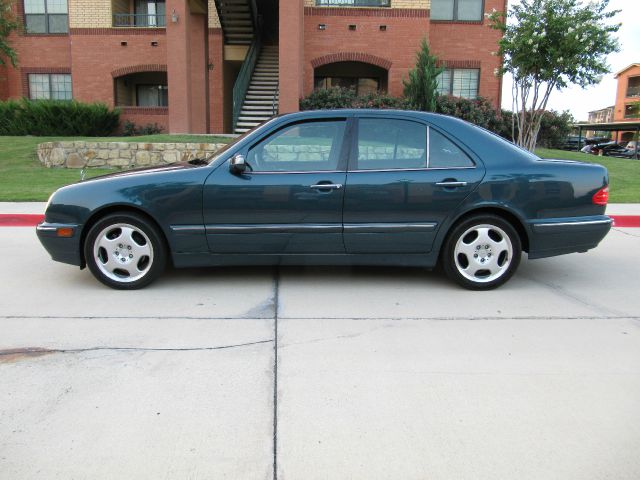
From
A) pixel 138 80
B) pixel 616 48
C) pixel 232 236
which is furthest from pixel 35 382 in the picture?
pixel 138 80

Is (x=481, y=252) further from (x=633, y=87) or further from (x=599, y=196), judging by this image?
(x=633, y=87)

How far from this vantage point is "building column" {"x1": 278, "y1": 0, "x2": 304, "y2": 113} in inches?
658

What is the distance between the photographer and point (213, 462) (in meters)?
2.65

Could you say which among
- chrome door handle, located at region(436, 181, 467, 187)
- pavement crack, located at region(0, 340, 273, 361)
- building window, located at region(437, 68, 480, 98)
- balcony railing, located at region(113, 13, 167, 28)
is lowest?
pavement crack, located at region(0, 340, 273, 361)

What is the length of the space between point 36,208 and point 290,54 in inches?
383

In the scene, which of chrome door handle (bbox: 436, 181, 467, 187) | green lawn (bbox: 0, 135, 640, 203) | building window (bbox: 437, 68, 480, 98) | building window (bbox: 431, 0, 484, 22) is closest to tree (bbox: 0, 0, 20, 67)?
green lawn (bbox: 0, 135, 640, 203)

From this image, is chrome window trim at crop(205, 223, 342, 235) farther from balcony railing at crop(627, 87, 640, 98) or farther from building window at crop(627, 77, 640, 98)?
building window at crop(627, 77, 640, 98)

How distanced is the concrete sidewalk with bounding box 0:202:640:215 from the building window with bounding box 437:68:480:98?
11385mm

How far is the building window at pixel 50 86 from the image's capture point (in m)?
22.7

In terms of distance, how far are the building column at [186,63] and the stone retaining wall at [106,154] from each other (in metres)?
3.15

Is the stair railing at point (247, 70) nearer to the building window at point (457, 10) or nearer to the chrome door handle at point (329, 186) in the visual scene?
the building window at point (457, 10)

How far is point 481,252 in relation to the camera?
5.30 metres

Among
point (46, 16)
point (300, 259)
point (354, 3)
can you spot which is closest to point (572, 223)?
point (300, 259)

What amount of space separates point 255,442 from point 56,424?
106cm
